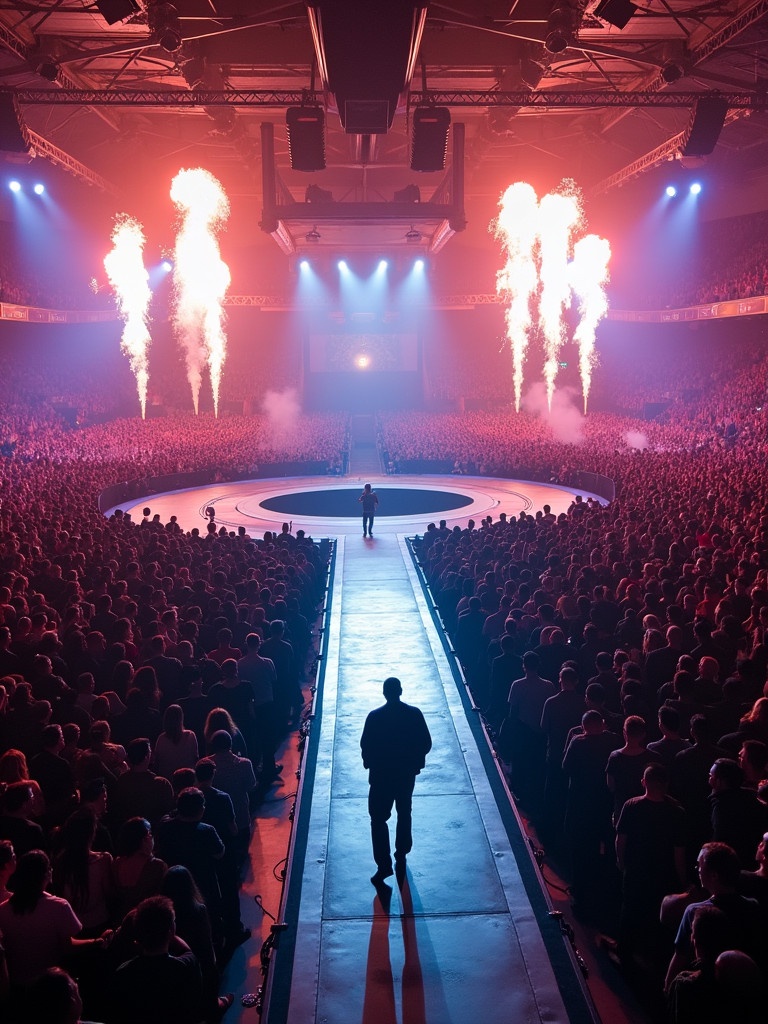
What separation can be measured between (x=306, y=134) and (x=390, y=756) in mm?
14443

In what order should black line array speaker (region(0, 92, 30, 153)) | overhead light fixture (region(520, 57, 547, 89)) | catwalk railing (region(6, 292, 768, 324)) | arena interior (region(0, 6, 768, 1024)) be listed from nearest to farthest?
arena interior (region(0, 6, 768, 1024)) < black line array speaker (region(0, 92, 30, 153)) < overhead light fixture (region(520, 57, 547, 89)) < catwalk railing (region(6, 292, 768, 324))

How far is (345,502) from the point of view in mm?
29234

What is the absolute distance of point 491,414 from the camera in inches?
1932

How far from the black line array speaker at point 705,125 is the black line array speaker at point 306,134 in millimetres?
8842

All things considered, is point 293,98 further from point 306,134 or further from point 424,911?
point 424,911

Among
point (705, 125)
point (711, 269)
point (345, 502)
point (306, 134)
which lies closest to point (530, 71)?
point (705, 125)

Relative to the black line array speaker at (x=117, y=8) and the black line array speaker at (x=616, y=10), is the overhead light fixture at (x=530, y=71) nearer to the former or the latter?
the black line array speaker at (x=616, y=10)

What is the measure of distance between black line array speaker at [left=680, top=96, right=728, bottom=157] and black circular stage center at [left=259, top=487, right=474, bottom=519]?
12541 mm

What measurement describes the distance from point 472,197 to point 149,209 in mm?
19692

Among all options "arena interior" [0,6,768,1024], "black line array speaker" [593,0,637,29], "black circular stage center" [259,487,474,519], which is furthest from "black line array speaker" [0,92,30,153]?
"black circular stage center" [259,487,474,519]

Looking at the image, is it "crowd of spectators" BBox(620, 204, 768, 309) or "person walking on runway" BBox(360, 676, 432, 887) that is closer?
"person walking on runway" BBox(360, 676, 432, 887)

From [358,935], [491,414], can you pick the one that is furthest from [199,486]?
[358,935]

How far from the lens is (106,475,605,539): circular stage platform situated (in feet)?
80.5

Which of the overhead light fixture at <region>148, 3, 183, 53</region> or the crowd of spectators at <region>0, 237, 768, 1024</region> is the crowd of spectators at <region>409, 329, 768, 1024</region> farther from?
the overhead light fixture at <region>148, 3, 183, 53</region>
